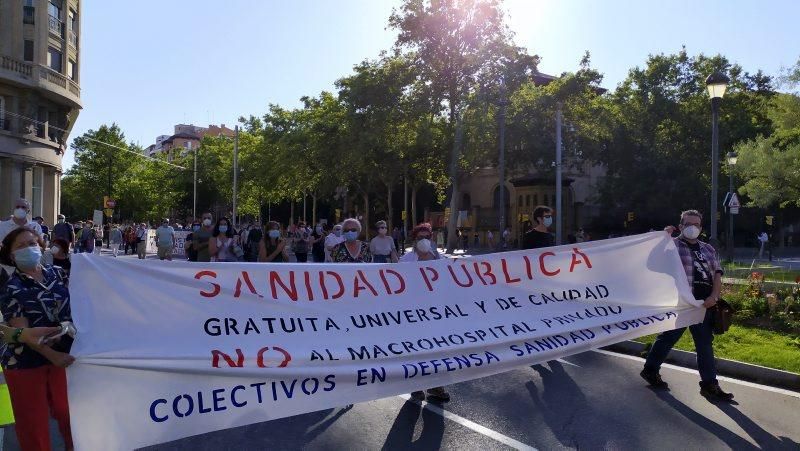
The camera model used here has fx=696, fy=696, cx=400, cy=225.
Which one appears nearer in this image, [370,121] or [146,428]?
[146,428]

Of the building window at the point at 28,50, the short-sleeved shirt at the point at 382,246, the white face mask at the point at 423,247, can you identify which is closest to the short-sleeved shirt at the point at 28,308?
the white face mask at the point at 423,247

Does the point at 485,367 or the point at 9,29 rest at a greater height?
the point at 9,29

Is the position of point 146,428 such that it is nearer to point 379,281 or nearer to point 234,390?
point 234,390

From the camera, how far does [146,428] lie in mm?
4004

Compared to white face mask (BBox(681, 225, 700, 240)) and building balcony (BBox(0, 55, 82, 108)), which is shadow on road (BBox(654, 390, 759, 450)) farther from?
building balcony (BBox(0, 55, 82, 108))

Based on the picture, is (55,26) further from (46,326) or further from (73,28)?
(46,326)

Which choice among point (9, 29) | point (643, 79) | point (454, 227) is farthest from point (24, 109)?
point (643, 79)

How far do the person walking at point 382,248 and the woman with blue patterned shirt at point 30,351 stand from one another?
5076mm

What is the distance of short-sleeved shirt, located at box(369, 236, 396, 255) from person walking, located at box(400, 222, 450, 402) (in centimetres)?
166

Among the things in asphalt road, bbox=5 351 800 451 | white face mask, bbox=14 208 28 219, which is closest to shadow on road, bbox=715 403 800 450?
asphalt road, bbox=5 351 800 451

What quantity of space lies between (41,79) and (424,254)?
40.4 meters

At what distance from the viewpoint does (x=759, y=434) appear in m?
5.58

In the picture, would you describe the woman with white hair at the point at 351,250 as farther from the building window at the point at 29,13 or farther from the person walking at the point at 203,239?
the building window at the point at 29,13

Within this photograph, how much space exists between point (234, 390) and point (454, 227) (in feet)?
119
